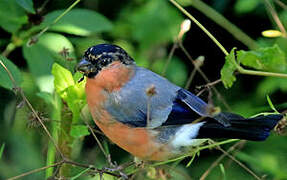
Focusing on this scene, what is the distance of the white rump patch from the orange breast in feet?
0.24

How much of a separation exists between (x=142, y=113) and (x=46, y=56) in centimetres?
61

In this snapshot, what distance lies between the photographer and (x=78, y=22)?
2939 millimetres

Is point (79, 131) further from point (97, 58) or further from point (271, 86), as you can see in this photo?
point (271, 86)

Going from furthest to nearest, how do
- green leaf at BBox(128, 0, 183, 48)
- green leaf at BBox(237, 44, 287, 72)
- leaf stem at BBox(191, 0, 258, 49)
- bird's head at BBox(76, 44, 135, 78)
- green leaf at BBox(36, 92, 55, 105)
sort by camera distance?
green leaf at BBox(128, 0, 183, 48)
leaf stem at BBox(191, 0, 258, 49)
bird's head at BBox(76, 44, 135, 78)
green leaf at BBox(36, 92, 55, 105)
green leaf at BBox(237, 44, 287, 72)

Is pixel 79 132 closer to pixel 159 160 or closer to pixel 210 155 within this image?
pixel 159 160

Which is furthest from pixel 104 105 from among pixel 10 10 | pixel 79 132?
pixel 10 10

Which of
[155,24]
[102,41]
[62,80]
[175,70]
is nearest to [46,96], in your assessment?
[62,80]

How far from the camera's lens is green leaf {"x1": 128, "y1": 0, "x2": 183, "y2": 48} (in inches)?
134

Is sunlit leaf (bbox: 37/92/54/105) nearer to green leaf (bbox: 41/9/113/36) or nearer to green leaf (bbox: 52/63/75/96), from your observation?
green leaf (bbox: 52/63/75/96)

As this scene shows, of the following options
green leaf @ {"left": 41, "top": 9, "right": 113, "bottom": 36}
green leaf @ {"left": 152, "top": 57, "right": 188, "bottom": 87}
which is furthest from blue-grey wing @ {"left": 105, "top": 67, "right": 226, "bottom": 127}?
green leaf @ {"left": 152, "top": 57, "right": 188, "bottom": 87}

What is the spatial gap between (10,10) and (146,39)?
91 centimetres

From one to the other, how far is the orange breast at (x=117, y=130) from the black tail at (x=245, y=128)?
Answer: 25 centimetres

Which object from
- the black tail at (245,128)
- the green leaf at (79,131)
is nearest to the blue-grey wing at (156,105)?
the black tail at (245,128)

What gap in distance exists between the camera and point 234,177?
132 inches
